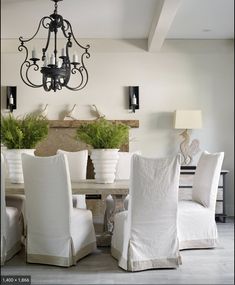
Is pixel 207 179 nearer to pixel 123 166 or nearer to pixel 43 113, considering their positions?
pixel 123 166

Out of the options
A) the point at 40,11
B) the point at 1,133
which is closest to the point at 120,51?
the point at 40,11

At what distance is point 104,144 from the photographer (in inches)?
70.7

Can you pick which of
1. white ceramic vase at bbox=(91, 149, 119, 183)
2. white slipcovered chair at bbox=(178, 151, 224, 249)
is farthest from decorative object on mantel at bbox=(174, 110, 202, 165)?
white ceramic vase at bbox=(91, 149, 119, 183)

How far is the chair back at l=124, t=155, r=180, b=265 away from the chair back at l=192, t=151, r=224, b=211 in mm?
409

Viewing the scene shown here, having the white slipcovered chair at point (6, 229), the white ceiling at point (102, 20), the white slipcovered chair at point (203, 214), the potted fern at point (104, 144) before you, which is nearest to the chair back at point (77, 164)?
the potted fern at point (104, 144)

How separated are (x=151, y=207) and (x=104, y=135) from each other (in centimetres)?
38

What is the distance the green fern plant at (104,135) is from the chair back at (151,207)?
0.42 feet

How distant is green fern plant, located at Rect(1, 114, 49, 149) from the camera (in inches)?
27.8

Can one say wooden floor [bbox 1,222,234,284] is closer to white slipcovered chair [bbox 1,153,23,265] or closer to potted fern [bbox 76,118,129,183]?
white slipcovered chair [bbox 1,153,23,265]

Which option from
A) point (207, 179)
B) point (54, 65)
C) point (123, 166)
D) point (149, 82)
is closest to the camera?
point (54, 65)

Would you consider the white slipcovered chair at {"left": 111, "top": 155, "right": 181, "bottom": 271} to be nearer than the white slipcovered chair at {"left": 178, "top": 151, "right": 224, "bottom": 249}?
Yes

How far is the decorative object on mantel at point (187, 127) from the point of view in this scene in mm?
1720

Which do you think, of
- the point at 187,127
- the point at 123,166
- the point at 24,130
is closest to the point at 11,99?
the point at 24,130

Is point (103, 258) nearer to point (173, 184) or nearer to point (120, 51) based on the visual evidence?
point (173, 184)
